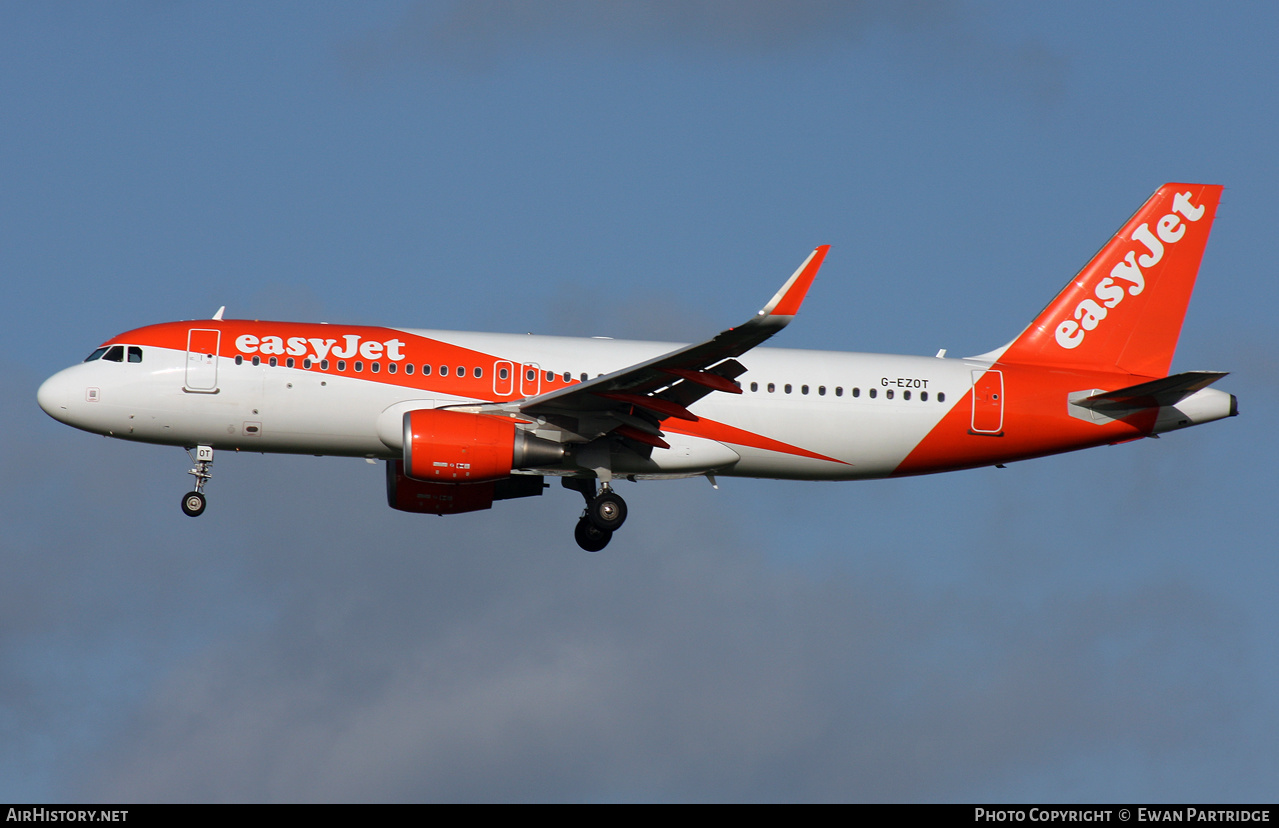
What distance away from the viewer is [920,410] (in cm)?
3969

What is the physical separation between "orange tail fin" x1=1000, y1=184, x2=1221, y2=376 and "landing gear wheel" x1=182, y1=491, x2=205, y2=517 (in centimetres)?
1984

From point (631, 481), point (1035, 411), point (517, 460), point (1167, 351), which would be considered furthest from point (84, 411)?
point (1167, 351)

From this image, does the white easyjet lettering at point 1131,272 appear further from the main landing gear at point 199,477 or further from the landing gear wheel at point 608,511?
the main landing gear at point 199,477

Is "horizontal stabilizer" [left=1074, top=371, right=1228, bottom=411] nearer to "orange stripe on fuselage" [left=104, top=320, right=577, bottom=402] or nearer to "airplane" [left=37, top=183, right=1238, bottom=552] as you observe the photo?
"airplane" [left=37, top=183, right=1238, bottom=552]

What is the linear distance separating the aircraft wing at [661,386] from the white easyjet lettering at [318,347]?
329 centimetres

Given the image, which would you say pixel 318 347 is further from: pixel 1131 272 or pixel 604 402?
pixel 1131 272

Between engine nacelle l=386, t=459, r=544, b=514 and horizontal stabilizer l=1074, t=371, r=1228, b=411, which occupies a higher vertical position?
horizontal stabilizer l=1074, t=371, r=1228, b=411

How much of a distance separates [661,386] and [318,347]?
7.94m

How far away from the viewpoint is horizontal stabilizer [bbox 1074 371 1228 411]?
37.9 meters

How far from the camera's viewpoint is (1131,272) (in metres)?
42.9

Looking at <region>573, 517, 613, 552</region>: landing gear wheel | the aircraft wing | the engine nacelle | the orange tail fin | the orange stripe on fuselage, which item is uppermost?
the orange tail fin

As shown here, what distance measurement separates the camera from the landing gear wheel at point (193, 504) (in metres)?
37.7

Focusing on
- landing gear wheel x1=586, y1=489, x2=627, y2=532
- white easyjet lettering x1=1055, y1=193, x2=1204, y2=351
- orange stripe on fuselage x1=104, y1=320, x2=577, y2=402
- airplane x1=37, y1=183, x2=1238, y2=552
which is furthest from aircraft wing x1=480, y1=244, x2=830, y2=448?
white easyjet lettering x1=1055, y1=193, x2=1204, y2=351

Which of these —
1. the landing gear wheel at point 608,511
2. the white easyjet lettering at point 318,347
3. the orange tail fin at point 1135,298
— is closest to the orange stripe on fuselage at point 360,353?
the white easyjet lettering at point 318,347
